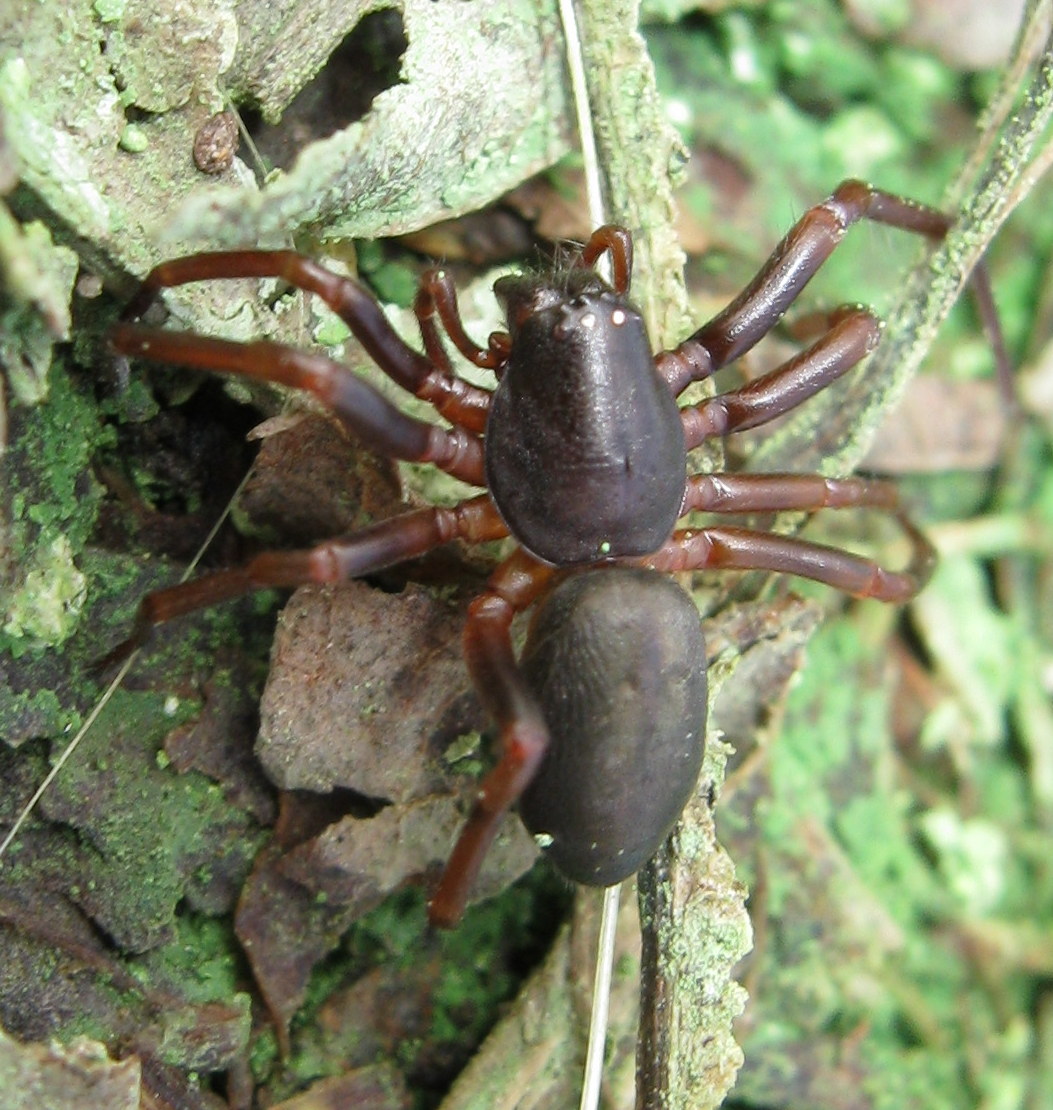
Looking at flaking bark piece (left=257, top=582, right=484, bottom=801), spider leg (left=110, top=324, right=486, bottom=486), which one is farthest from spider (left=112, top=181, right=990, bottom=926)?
flaking bark piece (left=257, top=582, right=484, bottom=801)

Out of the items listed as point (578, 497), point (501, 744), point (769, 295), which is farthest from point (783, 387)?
point (501, 744)

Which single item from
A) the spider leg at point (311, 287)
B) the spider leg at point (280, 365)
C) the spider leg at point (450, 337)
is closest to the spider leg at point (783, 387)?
the spider leg at point (450, 337)

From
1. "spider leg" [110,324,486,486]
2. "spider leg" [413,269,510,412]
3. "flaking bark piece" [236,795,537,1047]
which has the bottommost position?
"flaking bark piece" [236,795,537,1047]

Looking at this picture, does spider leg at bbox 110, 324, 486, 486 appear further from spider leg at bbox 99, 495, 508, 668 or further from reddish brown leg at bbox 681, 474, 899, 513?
reddish brown leg at bbox 681, 474, 899, 513

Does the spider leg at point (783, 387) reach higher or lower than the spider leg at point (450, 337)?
lower

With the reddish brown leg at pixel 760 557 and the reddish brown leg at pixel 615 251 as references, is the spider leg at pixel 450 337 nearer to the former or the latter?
the reddish brown leg at pixel 615 251

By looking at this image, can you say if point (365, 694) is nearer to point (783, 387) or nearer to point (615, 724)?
point (615, 724)

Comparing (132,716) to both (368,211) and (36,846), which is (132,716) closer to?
(36,846)
